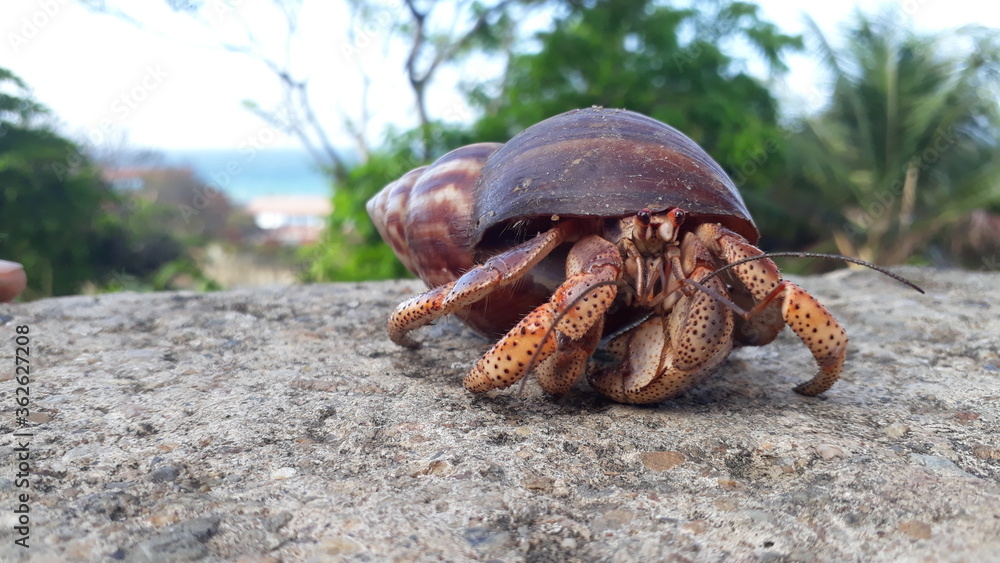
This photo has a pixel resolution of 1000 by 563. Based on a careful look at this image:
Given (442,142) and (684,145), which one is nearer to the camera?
(684,145)

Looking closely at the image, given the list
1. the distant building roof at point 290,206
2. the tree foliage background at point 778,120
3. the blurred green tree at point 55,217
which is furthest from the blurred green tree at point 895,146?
the distant building roof at point 290,206

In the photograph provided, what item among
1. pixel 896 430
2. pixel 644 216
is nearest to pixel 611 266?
pixel 644 216

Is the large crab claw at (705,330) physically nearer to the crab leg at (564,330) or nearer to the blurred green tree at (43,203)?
the crab leg at (564,330)

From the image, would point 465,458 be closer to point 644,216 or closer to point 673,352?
point 673,352

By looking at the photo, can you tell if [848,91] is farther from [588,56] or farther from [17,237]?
[17,237]

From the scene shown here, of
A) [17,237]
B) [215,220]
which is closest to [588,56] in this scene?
[17,237]

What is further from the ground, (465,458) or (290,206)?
(465,458)
